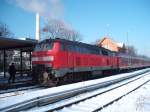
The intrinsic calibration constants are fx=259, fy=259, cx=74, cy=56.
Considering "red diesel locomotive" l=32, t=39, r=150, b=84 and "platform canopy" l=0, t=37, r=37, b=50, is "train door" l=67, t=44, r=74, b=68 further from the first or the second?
"platform canopy" l=0, t=37, r=37, b=50

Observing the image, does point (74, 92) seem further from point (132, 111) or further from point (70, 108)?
point (132, 111)

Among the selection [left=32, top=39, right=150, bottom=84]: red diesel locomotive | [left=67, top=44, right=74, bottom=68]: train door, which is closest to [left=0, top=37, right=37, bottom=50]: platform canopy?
[left=32, top=39, right=150, bottom=84]: red diesel locomotive

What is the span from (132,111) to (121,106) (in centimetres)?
111

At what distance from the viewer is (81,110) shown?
967 cm

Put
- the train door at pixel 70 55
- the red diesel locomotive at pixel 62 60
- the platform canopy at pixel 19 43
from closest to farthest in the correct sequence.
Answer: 1. the red diesel locomotive at pixel 62 60
2. the train door at pixel 70 55
3. the platform canopy at pixel 19 43

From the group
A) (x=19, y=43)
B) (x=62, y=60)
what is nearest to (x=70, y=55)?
(x=62, y=60)

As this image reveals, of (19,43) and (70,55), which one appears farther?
(19,43)

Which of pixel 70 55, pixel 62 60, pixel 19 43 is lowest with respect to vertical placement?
pixel 62 60

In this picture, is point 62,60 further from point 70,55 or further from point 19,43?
point 19,43

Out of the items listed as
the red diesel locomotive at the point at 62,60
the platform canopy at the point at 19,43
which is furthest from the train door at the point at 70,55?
the platform canopy at the point at 19,43

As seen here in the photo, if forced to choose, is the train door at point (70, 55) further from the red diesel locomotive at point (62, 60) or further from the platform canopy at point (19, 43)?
the platform canopy at point (19, 43)

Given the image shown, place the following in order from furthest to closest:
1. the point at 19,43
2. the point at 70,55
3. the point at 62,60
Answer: the point at 19,43 < the point at 70,55 < the point at 62,60

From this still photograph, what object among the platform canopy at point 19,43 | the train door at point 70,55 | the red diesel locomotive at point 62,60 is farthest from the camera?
the platform canopy at point 19,43

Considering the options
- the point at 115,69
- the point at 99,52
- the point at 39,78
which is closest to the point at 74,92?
the point at 39,78
